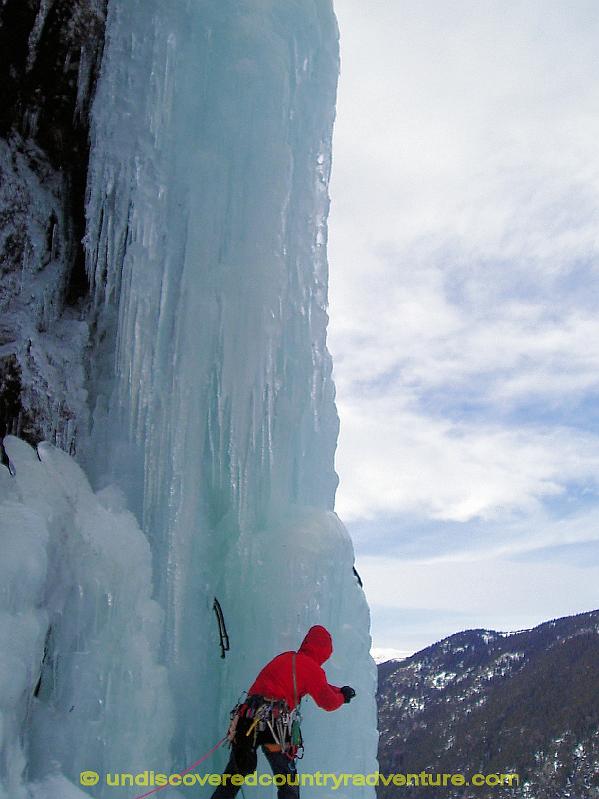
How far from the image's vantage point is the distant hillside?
59.7 m

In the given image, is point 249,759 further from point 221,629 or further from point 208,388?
point 208,388

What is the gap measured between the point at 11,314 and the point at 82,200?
3.80ft

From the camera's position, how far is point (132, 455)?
4.93 metres

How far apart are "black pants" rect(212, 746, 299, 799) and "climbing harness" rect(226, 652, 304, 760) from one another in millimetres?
44

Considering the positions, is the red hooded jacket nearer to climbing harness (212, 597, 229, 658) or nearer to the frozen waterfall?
the frozen waterfall

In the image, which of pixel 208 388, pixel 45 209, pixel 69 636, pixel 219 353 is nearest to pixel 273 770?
pixel 69 636

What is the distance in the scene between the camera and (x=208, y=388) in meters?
5.26

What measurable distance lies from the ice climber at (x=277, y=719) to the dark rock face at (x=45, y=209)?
7.23 feet

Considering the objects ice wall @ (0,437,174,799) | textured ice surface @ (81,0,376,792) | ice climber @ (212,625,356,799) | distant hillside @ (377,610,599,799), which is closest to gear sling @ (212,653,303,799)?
ice climber @ (212,625,356,799)

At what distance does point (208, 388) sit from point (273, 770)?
8.46 feet

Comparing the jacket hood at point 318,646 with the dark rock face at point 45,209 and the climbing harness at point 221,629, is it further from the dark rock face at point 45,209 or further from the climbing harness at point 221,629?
Answer: the dark rock face at point 45,209

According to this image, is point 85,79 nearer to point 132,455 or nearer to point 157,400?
point 157,400

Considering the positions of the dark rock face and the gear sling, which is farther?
the dark rock face

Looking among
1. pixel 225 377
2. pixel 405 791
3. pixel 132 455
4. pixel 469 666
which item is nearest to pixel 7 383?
pixel 132 455
